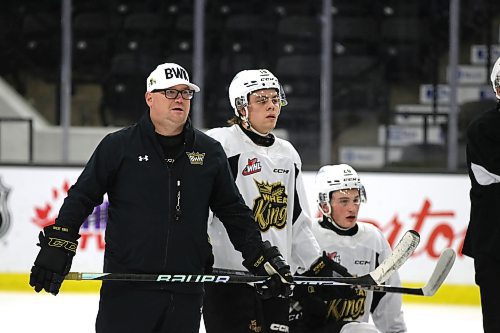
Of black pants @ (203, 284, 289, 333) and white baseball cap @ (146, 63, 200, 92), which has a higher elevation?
white baseball cap @ (146, 63, 200, 92)

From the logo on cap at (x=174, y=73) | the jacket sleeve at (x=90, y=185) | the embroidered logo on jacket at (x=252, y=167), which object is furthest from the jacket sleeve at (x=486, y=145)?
the jacket sleeve at (x=90, y=185)

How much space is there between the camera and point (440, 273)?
3.49m

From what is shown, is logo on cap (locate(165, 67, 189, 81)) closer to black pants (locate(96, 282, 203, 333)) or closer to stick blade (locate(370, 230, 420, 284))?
black pants (locate(96, 282, 203, 333))

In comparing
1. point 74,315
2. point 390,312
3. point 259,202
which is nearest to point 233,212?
point 259,202

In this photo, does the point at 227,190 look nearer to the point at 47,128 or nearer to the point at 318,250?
the point at 318,250

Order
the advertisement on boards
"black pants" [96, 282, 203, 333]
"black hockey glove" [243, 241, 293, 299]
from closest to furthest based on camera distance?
"black pants" [96, 282, 203, 333], "black hockey glove" [243, 241, 293, 299], the advertisement on boards

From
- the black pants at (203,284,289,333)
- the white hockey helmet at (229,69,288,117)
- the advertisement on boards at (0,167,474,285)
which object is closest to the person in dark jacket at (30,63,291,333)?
the black pants at (203,284,289,333)

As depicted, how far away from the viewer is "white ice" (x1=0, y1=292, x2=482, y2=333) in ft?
18.4

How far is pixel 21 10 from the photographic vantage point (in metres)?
8.28

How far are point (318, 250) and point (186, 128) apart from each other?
84 centimetres

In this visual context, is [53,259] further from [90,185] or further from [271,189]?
[271,189]

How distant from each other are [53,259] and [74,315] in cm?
309

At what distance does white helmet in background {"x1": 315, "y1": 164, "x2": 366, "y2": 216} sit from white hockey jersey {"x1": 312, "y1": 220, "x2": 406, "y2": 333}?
10cm

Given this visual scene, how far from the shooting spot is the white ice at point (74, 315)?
5594mm
